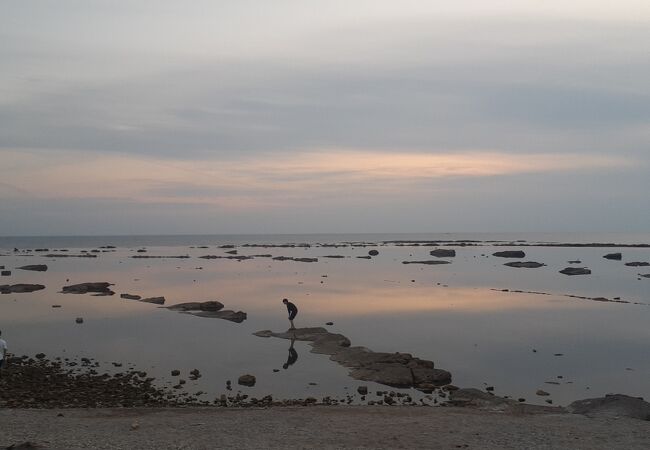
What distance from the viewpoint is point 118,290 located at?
188 feet

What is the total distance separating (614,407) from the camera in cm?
1789

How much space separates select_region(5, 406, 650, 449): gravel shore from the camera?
13.8m

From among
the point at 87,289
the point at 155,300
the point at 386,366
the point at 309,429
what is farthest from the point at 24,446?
the point at 87,289

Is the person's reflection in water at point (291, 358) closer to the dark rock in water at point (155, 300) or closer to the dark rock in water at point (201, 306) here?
the dark rock in water at point (201, 306)

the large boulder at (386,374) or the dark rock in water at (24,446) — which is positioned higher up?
the dark rock in water at (24,446)

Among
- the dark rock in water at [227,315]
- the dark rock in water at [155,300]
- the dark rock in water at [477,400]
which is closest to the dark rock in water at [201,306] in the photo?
the dark rock in water at [227,315]

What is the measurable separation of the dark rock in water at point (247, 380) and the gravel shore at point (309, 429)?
5057 millimetres

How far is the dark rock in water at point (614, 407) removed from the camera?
17.3m

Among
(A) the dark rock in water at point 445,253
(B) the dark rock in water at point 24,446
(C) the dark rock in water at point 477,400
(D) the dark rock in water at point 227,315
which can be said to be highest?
(A) the dark rock in water at point 445,253

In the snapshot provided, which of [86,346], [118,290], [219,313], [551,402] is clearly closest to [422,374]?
[551,402]

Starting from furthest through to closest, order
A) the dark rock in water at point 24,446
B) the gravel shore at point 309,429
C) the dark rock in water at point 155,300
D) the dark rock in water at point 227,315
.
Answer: the dark rock in water at point 155,300 < the dark rock in water at point 227,315 < the gravel shore at point 309,429 < the dark rock in water at point 24,446

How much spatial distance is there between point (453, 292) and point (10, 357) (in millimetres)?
39307

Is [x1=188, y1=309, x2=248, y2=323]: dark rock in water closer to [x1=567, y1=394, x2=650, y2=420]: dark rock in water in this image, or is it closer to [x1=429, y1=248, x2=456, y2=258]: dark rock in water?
[x1=567, y1=394, x2=650, y2=420]: dark rock in water

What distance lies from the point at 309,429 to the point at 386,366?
991 centimetres
